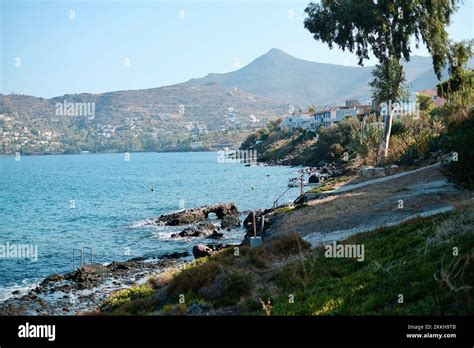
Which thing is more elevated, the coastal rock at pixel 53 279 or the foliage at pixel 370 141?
the foliage at pixel 370 141

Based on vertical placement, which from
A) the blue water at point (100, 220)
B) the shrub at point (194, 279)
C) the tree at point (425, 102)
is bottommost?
the blue water at point (100, 220)

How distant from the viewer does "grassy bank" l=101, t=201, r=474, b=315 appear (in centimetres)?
1021

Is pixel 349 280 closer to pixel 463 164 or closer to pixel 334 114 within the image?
pixel 463 164

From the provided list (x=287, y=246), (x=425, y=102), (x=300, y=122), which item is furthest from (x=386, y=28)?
(x=300, y=122)

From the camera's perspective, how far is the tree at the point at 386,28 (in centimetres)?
3988

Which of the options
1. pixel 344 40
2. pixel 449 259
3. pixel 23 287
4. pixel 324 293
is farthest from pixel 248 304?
pixel 344 40

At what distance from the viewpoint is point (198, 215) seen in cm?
4981

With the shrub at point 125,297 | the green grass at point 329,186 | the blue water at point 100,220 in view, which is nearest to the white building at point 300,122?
the blue water at point 100,220

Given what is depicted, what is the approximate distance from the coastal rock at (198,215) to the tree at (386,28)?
54.9 ft

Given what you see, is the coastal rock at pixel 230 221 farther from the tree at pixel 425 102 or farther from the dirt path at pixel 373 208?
the tree at pixel 425 102

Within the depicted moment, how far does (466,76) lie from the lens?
43.3 m

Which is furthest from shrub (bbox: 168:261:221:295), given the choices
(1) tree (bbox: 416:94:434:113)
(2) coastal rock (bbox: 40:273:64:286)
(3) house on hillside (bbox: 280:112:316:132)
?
(3) house on hillside (bbox: 280:112:316:132)

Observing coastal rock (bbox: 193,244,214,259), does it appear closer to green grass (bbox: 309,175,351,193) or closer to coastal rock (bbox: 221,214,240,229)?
green grass (bbox: 309,175,351,193)

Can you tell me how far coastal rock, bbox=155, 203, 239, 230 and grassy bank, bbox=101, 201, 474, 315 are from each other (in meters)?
27.6
